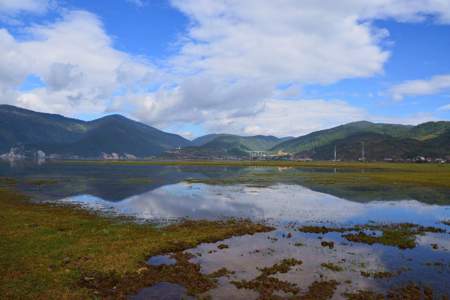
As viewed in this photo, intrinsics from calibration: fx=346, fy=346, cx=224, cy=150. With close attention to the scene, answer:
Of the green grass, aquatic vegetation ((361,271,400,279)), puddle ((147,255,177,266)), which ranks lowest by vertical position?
puddle ((147,255,177,266))

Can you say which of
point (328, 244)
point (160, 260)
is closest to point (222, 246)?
point (160, 260)

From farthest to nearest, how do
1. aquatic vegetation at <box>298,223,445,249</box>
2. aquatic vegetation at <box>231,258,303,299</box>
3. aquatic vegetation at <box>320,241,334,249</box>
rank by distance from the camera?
aquatic vegetation at <box>298,223,445,249</box>
aquatic vegetation at <box>320,241,334,249</box>
aquatic vegetation at <box>231,258,303,299</box>

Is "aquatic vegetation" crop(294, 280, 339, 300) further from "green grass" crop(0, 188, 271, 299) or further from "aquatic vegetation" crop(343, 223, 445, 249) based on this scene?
"aquatic vegetation" crop(343, 223, 445, 249)

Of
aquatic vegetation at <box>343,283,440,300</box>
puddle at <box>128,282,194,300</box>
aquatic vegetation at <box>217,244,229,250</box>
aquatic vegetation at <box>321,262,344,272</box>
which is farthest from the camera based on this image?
aquatic vegetation at <box>217,244,229,250</box>

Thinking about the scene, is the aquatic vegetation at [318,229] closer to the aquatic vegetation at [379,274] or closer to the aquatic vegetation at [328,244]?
the aquatic vegetation at [328,244]

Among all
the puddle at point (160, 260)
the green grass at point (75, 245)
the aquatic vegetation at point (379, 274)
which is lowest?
the puddle at point (160, 260)

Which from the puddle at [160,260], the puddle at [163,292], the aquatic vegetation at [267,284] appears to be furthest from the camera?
the puddle at [160,260]

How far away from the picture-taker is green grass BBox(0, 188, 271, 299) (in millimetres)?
22297

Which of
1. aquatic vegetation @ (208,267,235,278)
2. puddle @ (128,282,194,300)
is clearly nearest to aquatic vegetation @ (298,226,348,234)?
aquatic vegetation @ (208,267,235,278)

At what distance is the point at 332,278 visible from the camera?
80.1ft

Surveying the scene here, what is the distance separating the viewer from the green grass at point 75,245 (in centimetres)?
2230

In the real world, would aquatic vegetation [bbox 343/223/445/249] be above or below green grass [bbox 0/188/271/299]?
below

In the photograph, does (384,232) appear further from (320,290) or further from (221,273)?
(221,273)

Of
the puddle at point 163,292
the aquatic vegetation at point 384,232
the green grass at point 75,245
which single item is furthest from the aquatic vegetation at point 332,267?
the green grass at point 75,245
